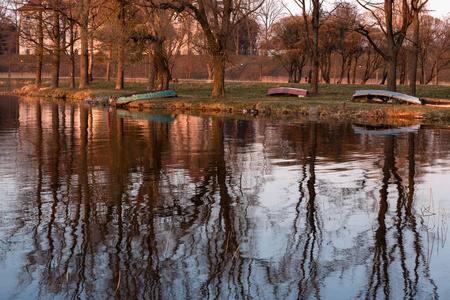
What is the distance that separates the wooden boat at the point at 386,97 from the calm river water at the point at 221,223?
17.3 meters

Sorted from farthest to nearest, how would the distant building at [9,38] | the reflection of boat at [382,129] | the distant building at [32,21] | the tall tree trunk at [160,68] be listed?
the distant building at [9,38], the distant building at [32,21], the tall tree trunk at [160,68], the reflection of boat at [382,129]

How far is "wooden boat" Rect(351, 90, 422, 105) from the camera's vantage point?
110 ft

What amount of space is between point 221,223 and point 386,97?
28089mm

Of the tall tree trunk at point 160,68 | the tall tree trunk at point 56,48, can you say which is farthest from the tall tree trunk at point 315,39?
the tall tree trunk at point 56,48

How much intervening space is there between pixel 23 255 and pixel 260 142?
12.6 meters

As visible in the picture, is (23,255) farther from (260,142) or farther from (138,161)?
(260,142)

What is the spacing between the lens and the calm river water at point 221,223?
6152mm

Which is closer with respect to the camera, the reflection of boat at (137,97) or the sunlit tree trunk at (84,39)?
the reflection of boat at (137,97)

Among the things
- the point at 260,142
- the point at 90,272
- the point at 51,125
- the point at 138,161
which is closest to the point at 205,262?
the point at 90,272

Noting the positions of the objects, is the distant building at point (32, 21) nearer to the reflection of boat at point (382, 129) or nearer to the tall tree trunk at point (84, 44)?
the tall tree trunk at point (84, 44)

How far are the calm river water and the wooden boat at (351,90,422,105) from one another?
17297 mm

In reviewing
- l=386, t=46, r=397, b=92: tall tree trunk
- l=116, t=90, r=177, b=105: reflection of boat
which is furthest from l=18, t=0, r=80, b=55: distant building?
l=386, t=46, r=397, b=92: tall tree trunk

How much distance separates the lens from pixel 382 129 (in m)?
24.0

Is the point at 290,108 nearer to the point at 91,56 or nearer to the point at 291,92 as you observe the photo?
the point at 291,92
